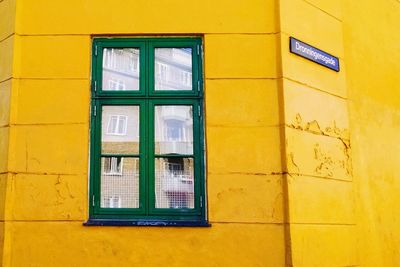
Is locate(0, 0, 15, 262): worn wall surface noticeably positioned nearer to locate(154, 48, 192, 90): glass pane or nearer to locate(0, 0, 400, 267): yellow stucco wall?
locate(0, 0, 400, 267): yellow stucco wall

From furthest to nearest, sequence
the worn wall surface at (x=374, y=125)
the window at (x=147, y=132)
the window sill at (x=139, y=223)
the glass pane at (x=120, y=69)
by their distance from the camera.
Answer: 1. the worn wall surface at (x=374, y=125)
2. the glass pane at (x=120, y=69)
3. the window at (x=147, y=132)
4. the window sill at (x=139, y=223)

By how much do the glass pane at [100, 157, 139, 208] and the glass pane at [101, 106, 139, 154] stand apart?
10 cm

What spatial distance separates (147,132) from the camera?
208 inches

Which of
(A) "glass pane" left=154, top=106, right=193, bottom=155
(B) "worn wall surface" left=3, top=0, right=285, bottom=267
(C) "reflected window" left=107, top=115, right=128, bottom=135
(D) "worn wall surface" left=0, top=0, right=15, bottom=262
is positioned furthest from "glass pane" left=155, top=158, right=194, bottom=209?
(D) "worn wall surface" left=0, top=0, right=15, bottom=262

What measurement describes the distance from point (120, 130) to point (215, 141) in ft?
3.14

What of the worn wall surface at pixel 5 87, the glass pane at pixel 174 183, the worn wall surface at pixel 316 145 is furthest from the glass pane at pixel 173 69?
the worn wall surface at pixel 5 87

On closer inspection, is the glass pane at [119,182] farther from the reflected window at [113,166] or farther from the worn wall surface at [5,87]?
the worn wall surface at [5,87]

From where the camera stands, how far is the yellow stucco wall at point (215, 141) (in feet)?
16.5

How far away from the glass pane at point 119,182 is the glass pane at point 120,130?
0.10 meters

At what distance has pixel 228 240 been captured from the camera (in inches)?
199

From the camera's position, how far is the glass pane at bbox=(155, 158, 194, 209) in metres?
5.20

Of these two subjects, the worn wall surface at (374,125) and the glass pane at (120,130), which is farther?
the worn wall surface at (374,125)

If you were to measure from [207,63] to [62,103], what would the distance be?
4.93 ft

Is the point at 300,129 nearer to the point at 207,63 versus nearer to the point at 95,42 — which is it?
the point at 207,63
